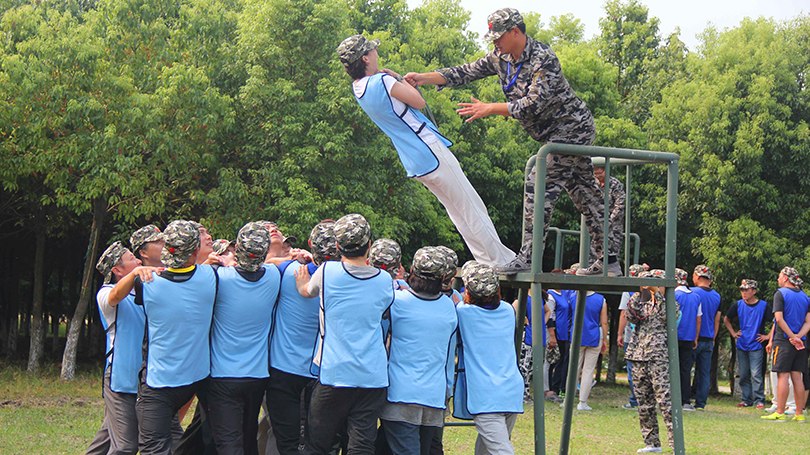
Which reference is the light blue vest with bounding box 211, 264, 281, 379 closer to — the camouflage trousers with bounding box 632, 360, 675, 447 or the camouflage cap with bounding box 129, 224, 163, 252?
the camouflage cap with bounding box 129, 224, 163, 252

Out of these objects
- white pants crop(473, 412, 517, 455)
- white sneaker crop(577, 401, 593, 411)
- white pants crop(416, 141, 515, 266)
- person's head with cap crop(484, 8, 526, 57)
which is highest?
person's head with cap crop(484, 8, 526, 57)

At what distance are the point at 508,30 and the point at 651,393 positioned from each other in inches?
195

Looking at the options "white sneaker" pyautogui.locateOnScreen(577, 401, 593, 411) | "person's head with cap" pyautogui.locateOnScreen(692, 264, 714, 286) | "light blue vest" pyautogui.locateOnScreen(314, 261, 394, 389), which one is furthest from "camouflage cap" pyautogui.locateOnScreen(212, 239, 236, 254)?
"person's head with cap" pyautogui.locateOnScreen(692, 264, 714, 286)

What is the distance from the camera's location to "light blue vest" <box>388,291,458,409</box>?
492 cm

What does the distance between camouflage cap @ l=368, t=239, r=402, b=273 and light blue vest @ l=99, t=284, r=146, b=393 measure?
1621mm

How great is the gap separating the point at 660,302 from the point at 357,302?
528 cm

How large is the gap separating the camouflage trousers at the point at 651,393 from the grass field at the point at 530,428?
451mm

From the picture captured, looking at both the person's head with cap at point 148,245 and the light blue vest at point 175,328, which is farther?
the person's head with cap at point 148,245

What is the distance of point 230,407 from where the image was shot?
4992 millimetres

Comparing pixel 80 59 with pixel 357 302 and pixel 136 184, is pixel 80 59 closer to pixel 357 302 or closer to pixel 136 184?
pixel 136 184

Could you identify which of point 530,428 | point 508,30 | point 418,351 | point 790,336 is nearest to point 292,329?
point 418,351

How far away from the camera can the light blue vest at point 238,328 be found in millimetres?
4965

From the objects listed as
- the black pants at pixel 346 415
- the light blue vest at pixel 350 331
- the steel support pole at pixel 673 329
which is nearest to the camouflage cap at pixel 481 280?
the light blue vest at pixel 350 331

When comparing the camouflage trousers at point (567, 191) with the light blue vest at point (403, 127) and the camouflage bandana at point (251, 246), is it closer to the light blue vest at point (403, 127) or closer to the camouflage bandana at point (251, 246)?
the light blue vest at point (403, 127)
